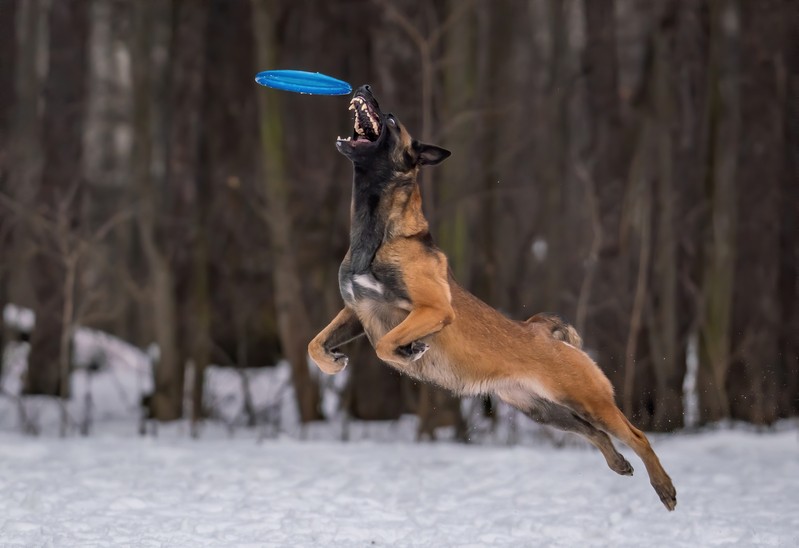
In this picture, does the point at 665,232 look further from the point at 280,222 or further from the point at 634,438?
the point at 634,438

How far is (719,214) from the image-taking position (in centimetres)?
1288

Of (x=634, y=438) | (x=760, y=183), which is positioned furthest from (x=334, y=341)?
(x=760, y=183)

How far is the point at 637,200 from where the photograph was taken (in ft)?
42.5

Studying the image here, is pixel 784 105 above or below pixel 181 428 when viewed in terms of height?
above

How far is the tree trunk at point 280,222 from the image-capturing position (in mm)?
12117

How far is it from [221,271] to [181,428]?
2787 millimetres

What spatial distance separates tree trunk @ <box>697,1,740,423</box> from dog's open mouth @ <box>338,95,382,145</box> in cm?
878

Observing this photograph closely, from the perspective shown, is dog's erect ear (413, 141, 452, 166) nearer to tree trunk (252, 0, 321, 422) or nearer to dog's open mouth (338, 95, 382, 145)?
dog's open mouth (338, 95, 382, 145)

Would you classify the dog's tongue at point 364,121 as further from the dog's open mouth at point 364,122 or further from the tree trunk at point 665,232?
the tree trunk at point 665,232

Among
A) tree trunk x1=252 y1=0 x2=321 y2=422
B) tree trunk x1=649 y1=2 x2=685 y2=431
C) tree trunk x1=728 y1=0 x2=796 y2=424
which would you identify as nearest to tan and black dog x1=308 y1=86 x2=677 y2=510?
tree trunk x1=252 y1=0 x2=321 y2=422

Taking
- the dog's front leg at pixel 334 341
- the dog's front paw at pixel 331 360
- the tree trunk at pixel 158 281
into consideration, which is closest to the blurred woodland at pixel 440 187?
the tree trunk at pixel 158 281

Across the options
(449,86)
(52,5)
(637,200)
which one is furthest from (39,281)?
(637,200)

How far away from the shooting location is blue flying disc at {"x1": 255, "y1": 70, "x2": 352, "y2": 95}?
4.94 meters

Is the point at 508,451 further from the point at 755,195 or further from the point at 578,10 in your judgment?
the point at 578,10
